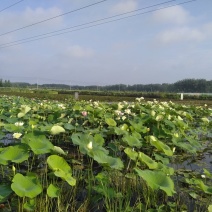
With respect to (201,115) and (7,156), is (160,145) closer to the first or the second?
(7,156)

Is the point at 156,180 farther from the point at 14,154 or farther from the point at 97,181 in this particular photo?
the point at 14,154

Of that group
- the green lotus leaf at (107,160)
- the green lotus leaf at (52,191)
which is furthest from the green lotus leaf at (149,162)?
the green lotus leaf at (52,191)

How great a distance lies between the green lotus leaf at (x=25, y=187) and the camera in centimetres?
151

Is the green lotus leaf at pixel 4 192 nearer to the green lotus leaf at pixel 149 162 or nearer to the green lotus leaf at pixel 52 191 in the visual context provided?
the green lotus leaf at pixel 52 191

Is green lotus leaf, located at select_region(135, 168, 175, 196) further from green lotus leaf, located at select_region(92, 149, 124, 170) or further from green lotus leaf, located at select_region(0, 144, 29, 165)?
green lotus leaf, located at select_region(0, 144, 29, 165)

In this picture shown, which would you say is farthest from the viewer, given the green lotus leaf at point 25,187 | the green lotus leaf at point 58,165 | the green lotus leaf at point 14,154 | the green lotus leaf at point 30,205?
the green lotus leaf at point 14,154

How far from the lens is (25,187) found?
62.9 inches

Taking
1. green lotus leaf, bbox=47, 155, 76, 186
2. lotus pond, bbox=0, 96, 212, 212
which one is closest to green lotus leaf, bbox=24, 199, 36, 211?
lotus pond, bbox=0, 96, 212, 212

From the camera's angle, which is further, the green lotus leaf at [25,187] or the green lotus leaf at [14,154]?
the green lotus leaf at [14,154]

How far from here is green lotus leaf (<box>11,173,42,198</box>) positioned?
1.51 metres

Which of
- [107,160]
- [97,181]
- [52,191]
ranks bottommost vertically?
[97,181]

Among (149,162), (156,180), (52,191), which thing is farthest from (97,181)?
(156,180)

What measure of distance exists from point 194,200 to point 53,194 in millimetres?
Result: 1037

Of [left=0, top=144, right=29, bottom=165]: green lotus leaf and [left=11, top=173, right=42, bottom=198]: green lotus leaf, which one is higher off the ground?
[left=0, top=144, right=29, bottom=165]: green lotus leaf
